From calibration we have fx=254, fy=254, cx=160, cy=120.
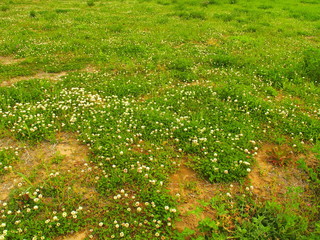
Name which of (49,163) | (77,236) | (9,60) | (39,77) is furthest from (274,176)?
(9,60)

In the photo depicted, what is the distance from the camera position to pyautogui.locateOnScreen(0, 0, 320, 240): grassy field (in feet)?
15.4

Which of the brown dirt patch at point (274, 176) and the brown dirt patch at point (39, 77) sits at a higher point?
the brown dirt patch at point (39, 77)

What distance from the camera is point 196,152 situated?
6.37 meters

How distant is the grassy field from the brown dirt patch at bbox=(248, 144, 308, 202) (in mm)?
31

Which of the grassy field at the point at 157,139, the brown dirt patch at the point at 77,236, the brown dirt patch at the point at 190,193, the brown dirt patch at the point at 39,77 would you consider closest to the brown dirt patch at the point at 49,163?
the grassy field at the point at 157,139

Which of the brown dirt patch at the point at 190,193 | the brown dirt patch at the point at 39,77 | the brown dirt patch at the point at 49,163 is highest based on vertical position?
the brown dirt patch at the point at 39,77

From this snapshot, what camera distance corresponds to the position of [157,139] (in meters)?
6.77

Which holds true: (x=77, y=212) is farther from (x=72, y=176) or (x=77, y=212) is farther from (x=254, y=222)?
(x=254, y=222)

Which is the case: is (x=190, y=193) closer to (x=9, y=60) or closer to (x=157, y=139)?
(x=157, y=139)

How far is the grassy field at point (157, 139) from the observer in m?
4.68

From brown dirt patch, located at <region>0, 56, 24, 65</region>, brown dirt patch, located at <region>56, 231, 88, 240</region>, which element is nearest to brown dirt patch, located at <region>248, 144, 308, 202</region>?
brown dirt patch, located at <region>56, 231, 88, 240</region>

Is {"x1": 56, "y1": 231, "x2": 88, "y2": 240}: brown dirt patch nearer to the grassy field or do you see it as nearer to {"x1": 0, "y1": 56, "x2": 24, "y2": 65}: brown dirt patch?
the grassy field

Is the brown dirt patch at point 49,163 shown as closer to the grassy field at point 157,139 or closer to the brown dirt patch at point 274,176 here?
the grassy field at point 157,139

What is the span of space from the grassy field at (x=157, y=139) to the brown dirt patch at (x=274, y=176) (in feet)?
0.10
